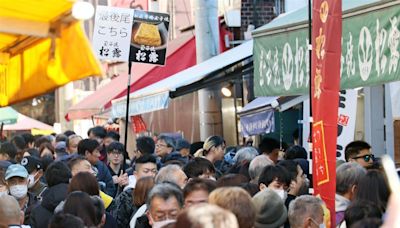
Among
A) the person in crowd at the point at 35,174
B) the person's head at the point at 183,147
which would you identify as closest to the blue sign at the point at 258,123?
the person's head at the point at 183,147

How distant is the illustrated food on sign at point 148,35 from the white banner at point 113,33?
0.62ft

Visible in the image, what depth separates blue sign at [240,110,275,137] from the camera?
14440 mm

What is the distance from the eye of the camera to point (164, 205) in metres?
6.50

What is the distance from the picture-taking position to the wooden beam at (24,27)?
223 inches

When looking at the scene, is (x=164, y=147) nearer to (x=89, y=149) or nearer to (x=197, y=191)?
(x=89, y=149)

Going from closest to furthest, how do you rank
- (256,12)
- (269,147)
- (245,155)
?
1. (245,155)
2. (269,147)
3. (256,12)

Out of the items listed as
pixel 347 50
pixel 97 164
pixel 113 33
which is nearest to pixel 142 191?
pixel 347 50

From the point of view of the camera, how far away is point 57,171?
8984 millimetres

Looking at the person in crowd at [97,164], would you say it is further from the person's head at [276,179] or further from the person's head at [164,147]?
the person's head at [276,179]

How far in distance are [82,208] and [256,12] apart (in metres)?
14.6

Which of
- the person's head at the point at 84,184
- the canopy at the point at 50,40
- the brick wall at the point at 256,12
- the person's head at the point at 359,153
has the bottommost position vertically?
the person's head at the point at 84,184

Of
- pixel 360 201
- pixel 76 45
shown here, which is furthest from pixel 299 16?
pixel 76 45

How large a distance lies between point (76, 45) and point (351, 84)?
16.6ft

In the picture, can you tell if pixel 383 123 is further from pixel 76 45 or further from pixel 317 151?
pixel 76 45
